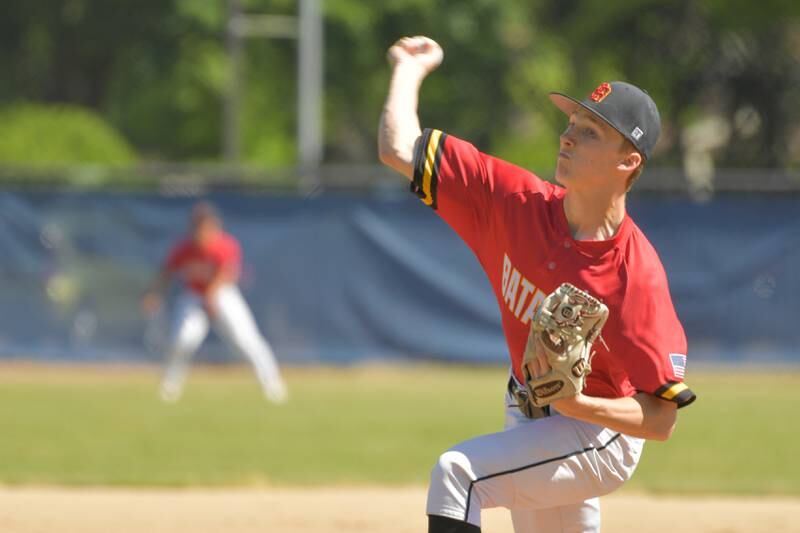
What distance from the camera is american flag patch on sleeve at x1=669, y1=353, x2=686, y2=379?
4.29 metres

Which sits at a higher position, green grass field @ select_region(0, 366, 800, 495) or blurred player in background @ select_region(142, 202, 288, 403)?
blurred player in background @ select_region(142, 202, 288, 403)

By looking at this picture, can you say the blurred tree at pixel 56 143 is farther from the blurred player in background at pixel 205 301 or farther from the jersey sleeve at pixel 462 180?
the jersey sleeve at pixel 462 180

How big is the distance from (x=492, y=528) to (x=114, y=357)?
9297 millimetres

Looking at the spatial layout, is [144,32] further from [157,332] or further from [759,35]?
[157,332]

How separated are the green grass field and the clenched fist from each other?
15.5 feet

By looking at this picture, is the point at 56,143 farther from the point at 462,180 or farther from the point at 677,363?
the point at 677,363

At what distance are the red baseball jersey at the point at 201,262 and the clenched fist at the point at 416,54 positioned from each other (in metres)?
8.54

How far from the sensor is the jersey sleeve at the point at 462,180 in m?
4.69

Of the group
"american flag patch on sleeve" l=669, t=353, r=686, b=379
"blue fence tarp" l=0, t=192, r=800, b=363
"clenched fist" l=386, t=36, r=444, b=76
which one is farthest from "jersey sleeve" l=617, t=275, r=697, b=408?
"blue fence tarp" l=0, t=192, r=800, b=363

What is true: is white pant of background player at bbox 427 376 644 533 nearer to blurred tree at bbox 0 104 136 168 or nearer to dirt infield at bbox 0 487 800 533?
dirt infield at bbox 0 487 800 533

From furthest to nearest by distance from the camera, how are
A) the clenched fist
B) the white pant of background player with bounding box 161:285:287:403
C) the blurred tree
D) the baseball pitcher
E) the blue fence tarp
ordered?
the blurred tree < the blue fence tarp < the white pant of background player with bounding box 161:285:287:403 < the clenched fist < the baseball pitcher

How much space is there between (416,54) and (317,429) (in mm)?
6945

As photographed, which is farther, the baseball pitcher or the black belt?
the black belt

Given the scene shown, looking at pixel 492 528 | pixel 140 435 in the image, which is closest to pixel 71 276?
pixel 140 435
